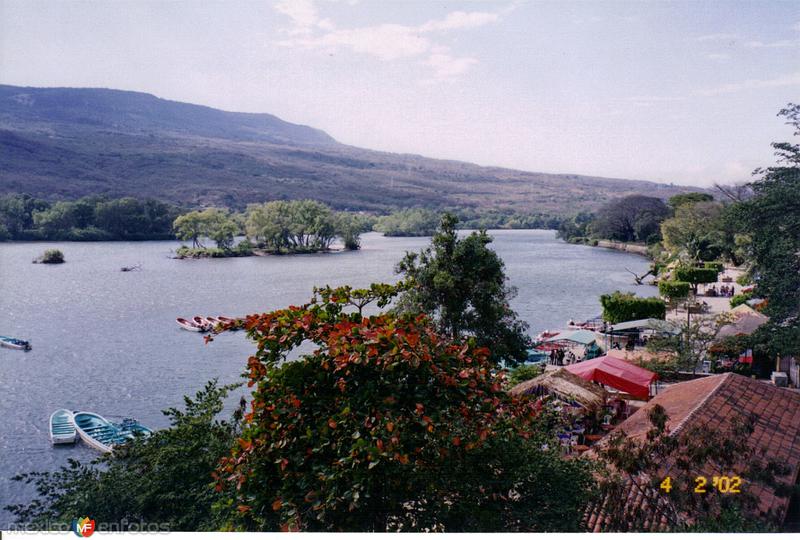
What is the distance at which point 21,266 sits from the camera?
104 feet

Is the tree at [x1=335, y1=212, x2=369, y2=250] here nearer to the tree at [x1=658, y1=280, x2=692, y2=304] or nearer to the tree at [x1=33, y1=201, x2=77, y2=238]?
the tree at [x1=658, y1=280, x2=692, y2=304]

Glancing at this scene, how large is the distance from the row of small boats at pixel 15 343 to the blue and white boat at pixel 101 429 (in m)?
7.64

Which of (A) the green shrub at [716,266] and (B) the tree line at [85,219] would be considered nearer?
(A) the green shrub at [716,266]

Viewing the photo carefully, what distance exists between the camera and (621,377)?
8.59 m

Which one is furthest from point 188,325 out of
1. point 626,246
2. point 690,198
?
point 690,198

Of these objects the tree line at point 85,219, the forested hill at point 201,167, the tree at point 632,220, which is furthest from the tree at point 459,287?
the tree at point 632,220

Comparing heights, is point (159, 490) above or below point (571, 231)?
below

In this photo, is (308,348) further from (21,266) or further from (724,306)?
(21,266)

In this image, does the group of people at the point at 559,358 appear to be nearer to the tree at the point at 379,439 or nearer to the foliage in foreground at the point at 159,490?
the foliage in foreground at the point at 159,490

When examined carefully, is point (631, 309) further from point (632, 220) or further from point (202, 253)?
point (632, 220)

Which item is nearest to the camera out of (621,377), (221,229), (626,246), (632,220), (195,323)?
(621,377)

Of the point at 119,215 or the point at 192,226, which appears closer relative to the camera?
the point at 119,215

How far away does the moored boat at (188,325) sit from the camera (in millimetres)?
18087

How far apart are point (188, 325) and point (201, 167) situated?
158 ft
